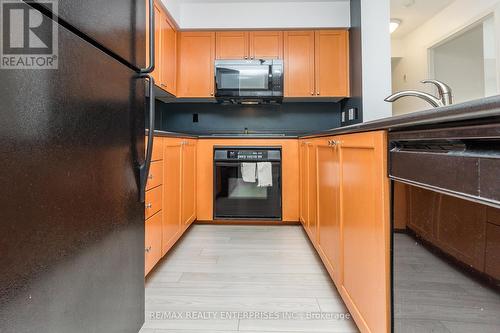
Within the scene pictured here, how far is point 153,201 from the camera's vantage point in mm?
1642

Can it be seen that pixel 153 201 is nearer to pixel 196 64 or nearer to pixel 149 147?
pixel 149 147

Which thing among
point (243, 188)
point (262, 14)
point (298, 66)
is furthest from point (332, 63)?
point (243, 188)

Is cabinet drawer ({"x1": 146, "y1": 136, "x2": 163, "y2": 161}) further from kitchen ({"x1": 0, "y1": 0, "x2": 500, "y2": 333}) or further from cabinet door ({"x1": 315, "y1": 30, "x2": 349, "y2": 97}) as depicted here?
cabinet door ({"x1": 315, "y1": 30, "x2": 349, "y2": 97})

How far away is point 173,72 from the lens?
3170 millimetres

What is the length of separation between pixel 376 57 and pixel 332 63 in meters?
0.61

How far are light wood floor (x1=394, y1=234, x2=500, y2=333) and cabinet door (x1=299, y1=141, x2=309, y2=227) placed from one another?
1636mm

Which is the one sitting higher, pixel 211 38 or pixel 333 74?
pixel 211 38

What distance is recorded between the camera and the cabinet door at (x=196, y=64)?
3.29 metres

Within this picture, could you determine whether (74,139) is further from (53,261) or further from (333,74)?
(333,74)

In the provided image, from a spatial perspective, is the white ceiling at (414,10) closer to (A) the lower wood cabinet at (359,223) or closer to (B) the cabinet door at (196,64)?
(B) the cabinet door at (196,64)

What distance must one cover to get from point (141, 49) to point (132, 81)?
16cm

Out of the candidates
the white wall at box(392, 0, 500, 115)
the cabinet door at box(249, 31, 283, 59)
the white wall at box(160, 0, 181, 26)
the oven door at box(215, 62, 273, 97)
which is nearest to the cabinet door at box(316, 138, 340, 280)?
the oven door at box(215, 62, 273, 97)

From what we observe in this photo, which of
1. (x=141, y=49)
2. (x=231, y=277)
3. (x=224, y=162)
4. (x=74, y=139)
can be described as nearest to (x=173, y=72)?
(x=224, y=162)

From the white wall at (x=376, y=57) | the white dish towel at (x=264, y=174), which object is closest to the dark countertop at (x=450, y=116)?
the white dish towel at (x=264, y=174)
